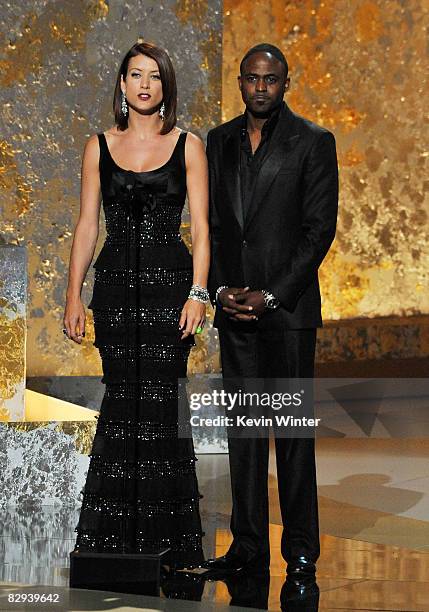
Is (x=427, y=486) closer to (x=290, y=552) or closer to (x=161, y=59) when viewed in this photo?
(x=290, y=552)

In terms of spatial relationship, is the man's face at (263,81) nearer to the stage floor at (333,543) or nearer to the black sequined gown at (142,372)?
the black sequined gown at (142,372)

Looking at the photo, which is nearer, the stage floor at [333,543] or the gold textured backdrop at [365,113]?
the stage floor at [333,543]

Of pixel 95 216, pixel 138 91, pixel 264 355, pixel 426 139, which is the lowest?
pixel 264 355

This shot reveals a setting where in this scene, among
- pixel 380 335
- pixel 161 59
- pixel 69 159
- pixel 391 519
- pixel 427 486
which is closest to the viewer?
pixel 161 59

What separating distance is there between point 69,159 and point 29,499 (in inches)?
80.2

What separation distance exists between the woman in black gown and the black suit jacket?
13cm

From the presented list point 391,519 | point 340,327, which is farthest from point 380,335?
point 391,519

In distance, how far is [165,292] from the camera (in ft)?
10.4

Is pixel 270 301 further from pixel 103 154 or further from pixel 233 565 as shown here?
pixel 233 565

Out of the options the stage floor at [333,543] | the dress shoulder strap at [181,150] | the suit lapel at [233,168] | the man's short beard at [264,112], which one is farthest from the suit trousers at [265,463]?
the man's short beard at [264,112]

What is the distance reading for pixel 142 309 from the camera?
3.16m

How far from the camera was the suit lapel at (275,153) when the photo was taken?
3195mm

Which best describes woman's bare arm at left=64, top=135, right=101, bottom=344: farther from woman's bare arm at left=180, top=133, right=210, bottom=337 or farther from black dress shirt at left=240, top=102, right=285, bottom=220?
black dress shirt at left=240, top=102, right=285, bottom=220

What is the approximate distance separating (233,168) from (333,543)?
130 cm
